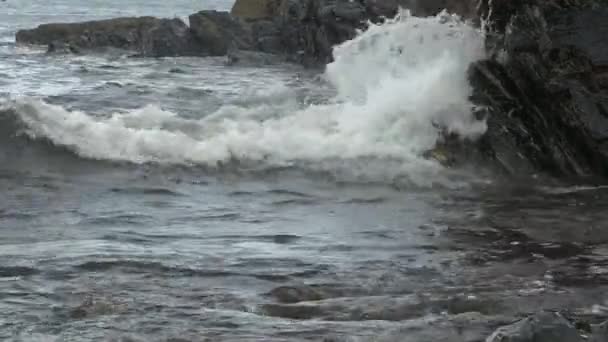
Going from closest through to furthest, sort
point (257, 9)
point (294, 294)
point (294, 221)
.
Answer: point (294, 294) < point (294, 221) < point (257, 9)

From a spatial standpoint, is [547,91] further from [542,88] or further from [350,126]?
[350,126]

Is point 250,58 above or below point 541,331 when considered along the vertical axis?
below

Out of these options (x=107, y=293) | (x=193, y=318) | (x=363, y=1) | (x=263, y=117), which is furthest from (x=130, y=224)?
(x=363, y=1)

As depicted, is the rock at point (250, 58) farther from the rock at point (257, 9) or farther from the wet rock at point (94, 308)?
the wet rock at point (94, 308)

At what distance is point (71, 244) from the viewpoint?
8.27 meters

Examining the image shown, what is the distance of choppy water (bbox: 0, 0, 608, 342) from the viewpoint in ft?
21.3

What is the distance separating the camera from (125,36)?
35.4 meters

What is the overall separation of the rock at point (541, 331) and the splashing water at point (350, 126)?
6348 mm

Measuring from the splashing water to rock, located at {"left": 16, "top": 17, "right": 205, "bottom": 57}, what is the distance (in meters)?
18.3

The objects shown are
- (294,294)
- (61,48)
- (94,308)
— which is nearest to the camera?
(94,308)

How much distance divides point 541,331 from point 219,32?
1149 inches

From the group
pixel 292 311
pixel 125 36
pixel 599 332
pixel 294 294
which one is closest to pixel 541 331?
pixel 599 332

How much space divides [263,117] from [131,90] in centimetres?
Result: 657

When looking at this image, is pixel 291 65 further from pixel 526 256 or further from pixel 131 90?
pixel 526 256
